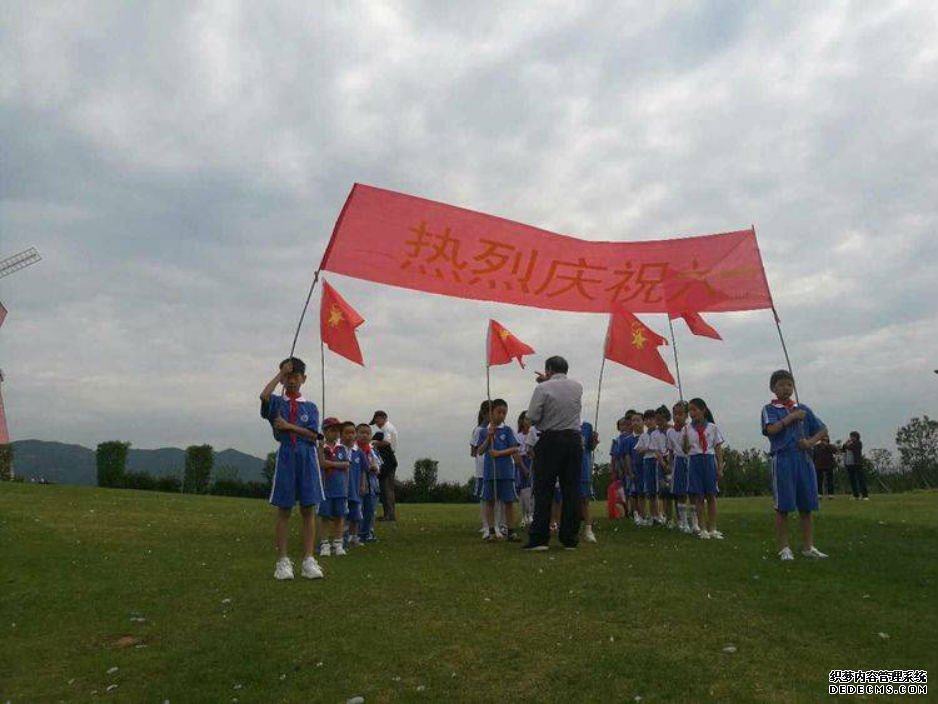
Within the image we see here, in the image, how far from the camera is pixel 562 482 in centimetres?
952

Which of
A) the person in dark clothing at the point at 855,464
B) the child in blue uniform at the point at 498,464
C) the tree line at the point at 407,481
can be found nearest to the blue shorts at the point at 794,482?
the child in blue uniform at the point at 498,464

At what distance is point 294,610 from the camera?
627 cm

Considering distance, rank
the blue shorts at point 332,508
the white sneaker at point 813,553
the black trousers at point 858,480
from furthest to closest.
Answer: the black trousers at point 858,480, the blue shorts at point 332,508, the white sneaker at point 813,553

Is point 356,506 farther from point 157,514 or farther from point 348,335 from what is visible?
point 157,514

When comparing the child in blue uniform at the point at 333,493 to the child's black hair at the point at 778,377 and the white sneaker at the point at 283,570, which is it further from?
the child's black hair at the point at 778,377

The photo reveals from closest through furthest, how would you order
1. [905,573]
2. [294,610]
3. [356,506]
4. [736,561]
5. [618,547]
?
1. [294,610]
2. [905,573]
3. [736,561]
4. [618,547]
5. [356,506]

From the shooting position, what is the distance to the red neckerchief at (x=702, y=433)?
11.2 m

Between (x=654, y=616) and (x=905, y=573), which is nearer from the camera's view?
(x=654, y=616)

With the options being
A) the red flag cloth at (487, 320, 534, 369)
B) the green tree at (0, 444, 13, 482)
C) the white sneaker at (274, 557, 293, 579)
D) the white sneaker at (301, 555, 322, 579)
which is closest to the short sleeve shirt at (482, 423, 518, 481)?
the red flag cloth at (487, 320, 534, 369)

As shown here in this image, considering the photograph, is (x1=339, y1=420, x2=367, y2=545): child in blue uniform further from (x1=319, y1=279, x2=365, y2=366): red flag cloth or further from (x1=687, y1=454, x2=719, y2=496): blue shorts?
(x1=687, y1=454, x2=719, y2=496): blue shorts

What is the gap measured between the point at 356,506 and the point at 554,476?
11.5 ft

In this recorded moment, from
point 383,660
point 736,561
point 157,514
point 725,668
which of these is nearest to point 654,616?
point 725,668

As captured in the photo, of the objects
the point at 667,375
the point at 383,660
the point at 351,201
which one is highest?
the point at 351,201

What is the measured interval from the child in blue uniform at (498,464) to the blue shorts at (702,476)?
2688mm
